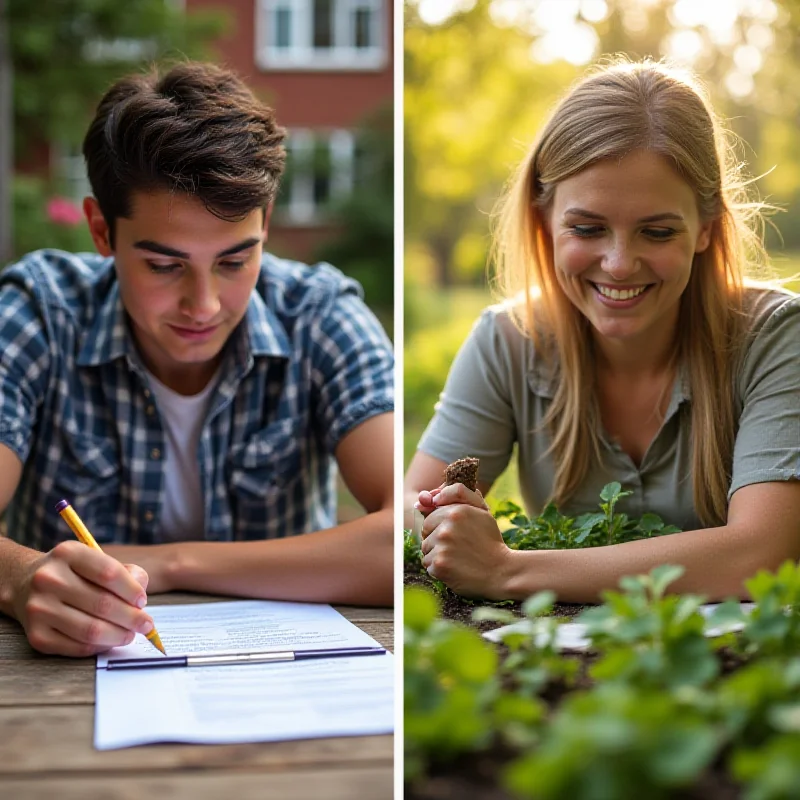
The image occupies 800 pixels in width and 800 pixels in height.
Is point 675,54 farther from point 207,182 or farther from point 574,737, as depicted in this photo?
point 574,737

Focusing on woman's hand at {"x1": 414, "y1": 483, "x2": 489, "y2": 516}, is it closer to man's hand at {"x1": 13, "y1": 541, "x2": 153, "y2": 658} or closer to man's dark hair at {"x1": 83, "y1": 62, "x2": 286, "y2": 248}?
man's hand at {"x1": 13, "y1": 541, "x2": 153, "y2": 658}

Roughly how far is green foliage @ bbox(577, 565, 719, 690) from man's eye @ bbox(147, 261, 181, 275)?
0.99 meters

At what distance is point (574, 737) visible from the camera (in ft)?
1.73

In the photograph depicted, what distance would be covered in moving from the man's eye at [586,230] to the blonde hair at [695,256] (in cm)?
7

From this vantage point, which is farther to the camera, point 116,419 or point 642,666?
point 116,419

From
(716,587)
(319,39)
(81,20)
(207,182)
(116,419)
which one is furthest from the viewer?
(319,39)

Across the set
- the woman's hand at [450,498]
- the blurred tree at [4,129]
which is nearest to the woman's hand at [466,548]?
the woman's hand at [450,498]

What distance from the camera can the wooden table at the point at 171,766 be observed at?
783 millimetres

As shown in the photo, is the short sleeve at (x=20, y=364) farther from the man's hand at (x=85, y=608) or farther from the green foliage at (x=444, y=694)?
the green foliage at (x=444, y=694)

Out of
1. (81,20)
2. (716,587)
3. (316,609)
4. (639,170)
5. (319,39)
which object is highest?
(319,39)

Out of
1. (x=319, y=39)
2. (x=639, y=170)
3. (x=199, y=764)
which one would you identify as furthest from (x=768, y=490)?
(x=319, y=39)

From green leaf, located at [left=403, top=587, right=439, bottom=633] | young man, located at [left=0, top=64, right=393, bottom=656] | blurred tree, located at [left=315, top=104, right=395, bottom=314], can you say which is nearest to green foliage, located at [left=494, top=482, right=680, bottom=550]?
young man, located at [left=0, top=64, right=393, bottom=656]

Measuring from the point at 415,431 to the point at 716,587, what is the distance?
715 millimetres

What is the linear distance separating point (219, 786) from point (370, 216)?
1174 cm
